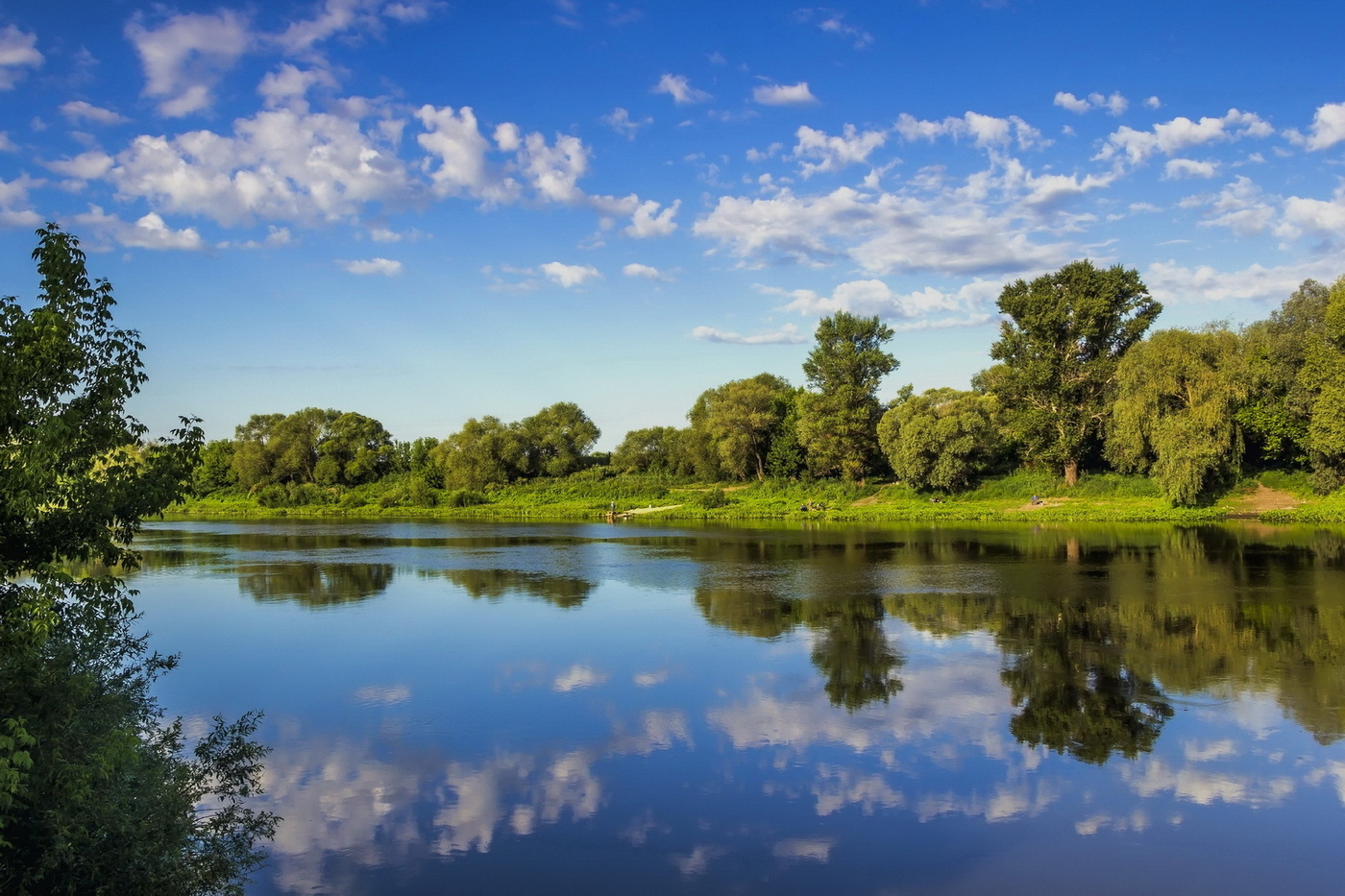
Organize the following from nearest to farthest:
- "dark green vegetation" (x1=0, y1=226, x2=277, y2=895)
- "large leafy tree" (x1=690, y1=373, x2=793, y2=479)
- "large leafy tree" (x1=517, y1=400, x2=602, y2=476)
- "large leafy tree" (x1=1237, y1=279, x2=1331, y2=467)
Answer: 1. "dark green vegetation" (x1=0, y1=226, x2=277, y2=895)
2. "large leafy tree" (x1=1237, y1=279, x2=1331, y2=467)
3. "large leafy tree" (x1=690, y1=373, x2=793, y2=479)
4. "large leafy tree" (x1=517, y1=400, x2=602, y2=476)

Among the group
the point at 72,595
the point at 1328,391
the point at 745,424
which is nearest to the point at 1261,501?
the point at 1328,391

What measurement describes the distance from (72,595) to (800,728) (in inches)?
384

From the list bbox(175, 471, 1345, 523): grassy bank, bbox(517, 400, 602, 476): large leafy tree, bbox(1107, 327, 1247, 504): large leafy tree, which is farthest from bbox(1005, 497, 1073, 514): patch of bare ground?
bbox(517, 400, 602, 476): large leafy tree

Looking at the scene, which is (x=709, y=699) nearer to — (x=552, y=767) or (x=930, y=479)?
(x=552, y=767)

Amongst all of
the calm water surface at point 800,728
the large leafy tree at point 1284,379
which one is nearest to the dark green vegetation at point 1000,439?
the large leafy tree at point 1284,379

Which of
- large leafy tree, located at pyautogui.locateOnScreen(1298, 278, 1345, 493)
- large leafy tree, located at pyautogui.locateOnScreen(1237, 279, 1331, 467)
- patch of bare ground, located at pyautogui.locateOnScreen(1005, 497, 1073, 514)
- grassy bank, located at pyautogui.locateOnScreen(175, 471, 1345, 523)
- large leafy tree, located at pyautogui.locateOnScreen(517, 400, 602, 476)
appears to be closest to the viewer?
large leafy tree, located at pyautogui.locateOnScreen(1298, 278, 1345, 493)

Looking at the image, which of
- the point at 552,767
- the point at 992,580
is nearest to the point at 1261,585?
the point at 992,580

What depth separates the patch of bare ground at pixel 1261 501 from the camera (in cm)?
4584

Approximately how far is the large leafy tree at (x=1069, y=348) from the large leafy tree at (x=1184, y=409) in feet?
12.1

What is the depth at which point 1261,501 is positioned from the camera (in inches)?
1853

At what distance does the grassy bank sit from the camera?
47.2 m

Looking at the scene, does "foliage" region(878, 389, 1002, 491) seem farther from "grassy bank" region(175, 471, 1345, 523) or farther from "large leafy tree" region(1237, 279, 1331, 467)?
"large leafy tree" region(1237, 279, 1331, 467)

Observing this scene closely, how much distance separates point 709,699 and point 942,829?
5.92 m

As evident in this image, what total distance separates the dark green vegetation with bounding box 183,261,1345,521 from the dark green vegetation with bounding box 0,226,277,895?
48595 mm
